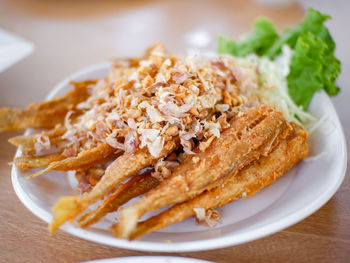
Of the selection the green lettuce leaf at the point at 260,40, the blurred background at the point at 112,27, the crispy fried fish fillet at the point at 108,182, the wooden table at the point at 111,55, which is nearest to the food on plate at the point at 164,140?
the crispy fried fish fillet at the point at 108,182

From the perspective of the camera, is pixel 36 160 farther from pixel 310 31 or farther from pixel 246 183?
pixel 310 31

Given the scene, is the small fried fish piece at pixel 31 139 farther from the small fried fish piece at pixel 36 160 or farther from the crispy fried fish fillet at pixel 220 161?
the crispy fried fish fillet at pixel 220 161

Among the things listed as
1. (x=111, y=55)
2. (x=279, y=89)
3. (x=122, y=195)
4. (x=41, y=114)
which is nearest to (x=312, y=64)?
(x=279, y=89)

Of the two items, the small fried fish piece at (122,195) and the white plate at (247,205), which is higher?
the small fried fish piece at (122,195)

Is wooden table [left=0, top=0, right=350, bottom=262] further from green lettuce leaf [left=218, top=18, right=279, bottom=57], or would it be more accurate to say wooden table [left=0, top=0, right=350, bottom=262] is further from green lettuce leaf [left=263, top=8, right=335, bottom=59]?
green lettuce leaf [left=218, top=18, right=279, bottom=57]

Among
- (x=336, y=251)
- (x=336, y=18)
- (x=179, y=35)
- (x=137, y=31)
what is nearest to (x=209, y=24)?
(x=179, y=35)

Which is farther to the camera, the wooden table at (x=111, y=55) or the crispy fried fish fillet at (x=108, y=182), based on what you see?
the wooden table at (x=111, y=55)

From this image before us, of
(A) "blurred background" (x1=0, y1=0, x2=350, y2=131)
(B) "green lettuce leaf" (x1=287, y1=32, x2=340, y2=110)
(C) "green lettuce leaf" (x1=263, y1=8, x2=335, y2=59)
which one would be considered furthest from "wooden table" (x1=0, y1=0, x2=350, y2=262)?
(C) "green lettuce leaf" (x1=263, y1=8, x2=335, y2=59)
